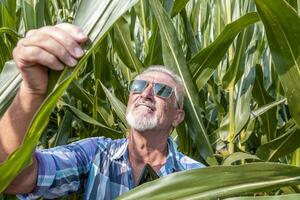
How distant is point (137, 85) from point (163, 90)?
0.45 feet

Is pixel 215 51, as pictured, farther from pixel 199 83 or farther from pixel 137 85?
pixel 137 85

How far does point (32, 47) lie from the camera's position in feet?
1.56

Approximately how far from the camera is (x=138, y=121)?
141 centimetres

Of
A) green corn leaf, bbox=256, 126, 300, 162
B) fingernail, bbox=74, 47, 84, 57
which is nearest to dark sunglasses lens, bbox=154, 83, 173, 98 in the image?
green corn leaf, bbox=256, 126, 300, 162

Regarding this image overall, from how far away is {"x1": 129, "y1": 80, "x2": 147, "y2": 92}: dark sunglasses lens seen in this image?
142 cm

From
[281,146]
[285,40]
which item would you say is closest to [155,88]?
[281,146]

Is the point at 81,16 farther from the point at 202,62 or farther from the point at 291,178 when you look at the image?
the point at 202,62

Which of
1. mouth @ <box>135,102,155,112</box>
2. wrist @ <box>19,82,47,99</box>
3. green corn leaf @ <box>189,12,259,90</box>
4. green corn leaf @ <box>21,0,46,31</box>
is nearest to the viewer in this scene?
wrist @ <box>19,82,47,99</box>

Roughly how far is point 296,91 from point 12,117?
320mm

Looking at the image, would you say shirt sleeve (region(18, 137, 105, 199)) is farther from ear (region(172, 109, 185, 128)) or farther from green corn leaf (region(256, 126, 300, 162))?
green corn leaf (region(256, 126, 300, 162))

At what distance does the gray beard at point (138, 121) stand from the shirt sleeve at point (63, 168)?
0.11 metres

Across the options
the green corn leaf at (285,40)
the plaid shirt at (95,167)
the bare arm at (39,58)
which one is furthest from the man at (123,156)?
the green corn leaf at (285,40)

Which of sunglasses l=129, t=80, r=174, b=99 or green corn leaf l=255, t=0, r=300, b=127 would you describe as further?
sunglasses l=129, t=80, r=174, b=99

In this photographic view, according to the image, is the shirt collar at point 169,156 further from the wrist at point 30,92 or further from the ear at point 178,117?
the wrist at point 30,92
